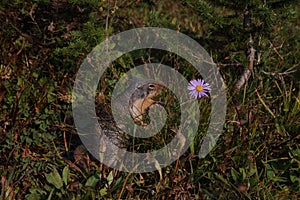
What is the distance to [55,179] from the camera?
296 centimetres

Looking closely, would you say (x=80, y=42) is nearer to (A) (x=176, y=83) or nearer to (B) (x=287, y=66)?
(A) (x=176, y=83)

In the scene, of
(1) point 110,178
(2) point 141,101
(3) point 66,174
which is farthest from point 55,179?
(2) point 141,101

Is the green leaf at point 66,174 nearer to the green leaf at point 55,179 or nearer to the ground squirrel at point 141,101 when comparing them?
the green leaf at point 55,179

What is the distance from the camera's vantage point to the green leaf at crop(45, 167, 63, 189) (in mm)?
2953

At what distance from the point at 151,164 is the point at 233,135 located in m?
0.59

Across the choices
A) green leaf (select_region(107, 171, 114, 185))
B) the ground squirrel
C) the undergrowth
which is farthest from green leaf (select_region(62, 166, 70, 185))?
the ground squirrel

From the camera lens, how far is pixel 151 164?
3.20 m

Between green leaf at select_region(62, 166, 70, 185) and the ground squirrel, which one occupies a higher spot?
the ground squirrel

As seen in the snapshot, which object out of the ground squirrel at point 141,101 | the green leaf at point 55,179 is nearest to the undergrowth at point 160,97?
the green leaf at point 55,179

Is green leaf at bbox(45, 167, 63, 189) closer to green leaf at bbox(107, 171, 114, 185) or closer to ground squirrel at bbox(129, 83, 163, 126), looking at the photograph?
green leaf at bbox(107, 171, 114, 185)

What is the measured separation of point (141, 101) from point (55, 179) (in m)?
0.76

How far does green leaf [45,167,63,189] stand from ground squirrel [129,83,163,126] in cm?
62

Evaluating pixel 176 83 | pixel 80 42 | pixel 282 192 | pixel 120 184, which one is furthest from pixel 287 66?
pixel 120 184

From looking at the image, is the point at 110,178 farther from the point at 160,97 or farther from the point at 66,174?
the point at 160,97
